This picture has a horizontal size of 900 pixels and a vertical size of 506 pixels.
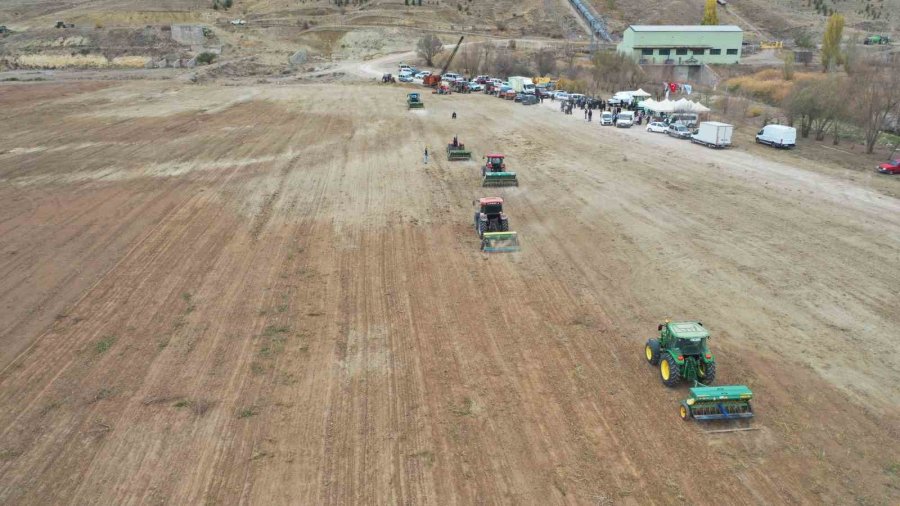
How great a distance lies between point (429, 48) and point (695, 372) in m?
78.5

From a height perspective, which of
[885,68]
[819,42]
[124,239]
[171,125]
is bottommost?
[124,239]

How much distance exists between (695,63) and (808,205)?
63.1 m

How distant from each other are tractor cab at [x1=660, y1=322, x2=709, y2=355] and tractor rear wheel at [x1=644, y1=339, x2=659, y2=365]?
64 centimetres

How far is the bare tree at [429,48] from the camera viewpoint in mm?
85125

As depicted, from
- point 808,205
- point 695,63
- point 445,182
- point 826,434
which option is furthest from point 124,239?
point 695,63

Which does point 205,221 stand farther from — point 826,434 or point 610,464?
point 826,434

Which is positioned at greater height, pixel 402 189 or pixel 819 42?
pixel 819 42

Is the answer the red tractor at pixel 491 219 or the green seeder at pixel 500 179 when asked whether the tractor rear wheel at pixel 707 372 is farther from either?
the green seeder at pixel 500 179

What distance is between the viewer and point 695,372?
14.4 m

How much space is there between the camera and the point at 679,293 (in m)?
20.0

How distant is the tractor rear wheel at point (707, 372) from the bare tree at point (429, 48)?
7812cm

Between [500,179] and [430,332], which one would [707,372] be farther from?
[500,179]

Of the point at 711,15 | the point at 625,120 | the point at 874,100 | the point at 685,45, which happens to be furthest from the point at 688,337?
the point at 711,15

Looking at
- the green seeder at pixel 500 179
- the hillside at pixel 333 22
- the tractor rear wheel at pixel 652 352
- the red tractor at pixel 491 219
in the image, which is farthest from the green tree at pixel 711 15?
the tractor rear wheel at pixel 652 352
